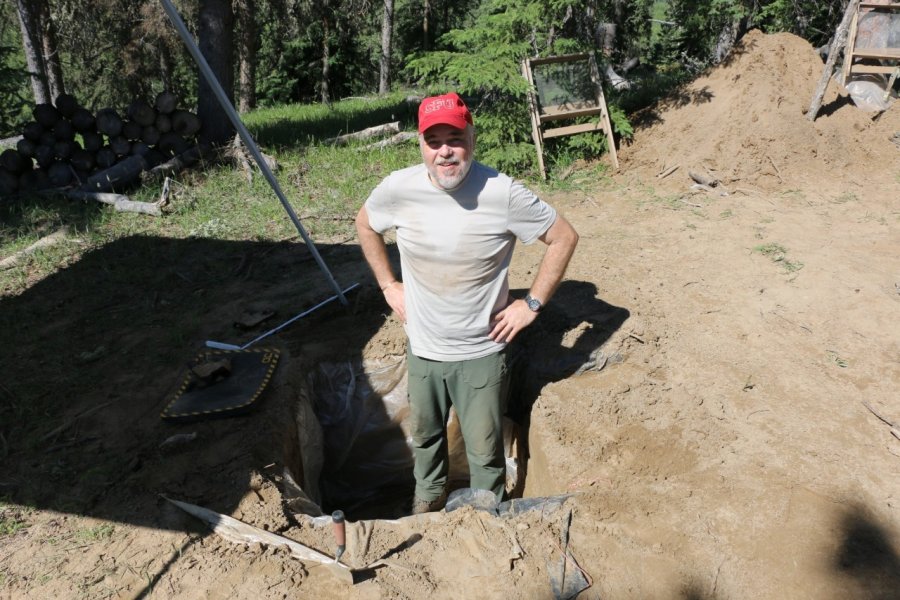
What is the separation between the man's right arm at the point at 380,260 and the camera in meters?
3.07

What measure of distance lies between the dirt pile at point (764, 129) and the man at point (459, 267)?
217 inches

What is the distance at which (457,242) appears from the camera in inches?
106

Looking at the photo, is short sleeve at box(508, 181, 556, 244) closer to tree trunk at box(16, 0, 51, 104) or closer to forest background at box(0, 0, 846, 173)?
forest background at box(0, 0, 846, 173)

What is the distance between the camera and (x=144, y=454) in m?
3.36

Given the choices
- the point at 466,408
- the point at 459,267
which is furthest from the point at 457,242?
the point at 466,408

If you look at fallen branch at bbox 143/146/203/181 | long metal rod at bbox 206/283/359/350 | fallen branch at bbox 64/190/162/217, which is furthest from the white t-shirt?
fallen branch at bbox 143/146/203/181

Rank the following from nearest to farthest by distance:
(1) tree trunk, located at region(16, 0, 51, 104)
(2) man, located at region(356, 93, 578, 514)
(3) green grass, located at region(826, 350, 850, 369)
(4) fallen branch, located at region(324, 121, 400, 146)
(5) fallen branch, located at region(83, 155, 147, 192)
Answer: (2) man, located at region(356, 93, 578, 514)
(3) green grass, located at region(826, 350, 850, 369)
(5) fallen branch, located at region(83, 155, 147, 192)
(4) fallen branch, located at region(324, 121, 400, 146)
(1) tree trunk, located at region(16, 0, 51, 104)

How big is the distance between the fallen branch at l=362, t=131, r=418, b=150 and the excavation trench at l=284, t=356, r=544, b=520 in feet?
19.0

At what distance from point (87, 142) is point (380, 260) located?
320 inches

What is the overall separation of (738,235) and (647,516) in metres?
3.96

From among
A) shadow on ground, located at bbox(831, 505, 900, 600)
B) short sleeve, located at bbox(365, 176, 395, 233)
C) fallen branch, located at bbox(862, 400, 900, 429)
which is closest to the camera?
shadow on ground, located at bbox(831, 505, 900, 600)

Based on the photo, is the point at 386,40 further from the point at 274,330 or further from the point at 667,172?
the point at 274,330

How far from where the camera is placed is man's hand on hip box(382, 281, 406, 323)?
312cm

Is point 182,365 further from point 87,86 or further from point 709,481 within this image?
point 87,86
